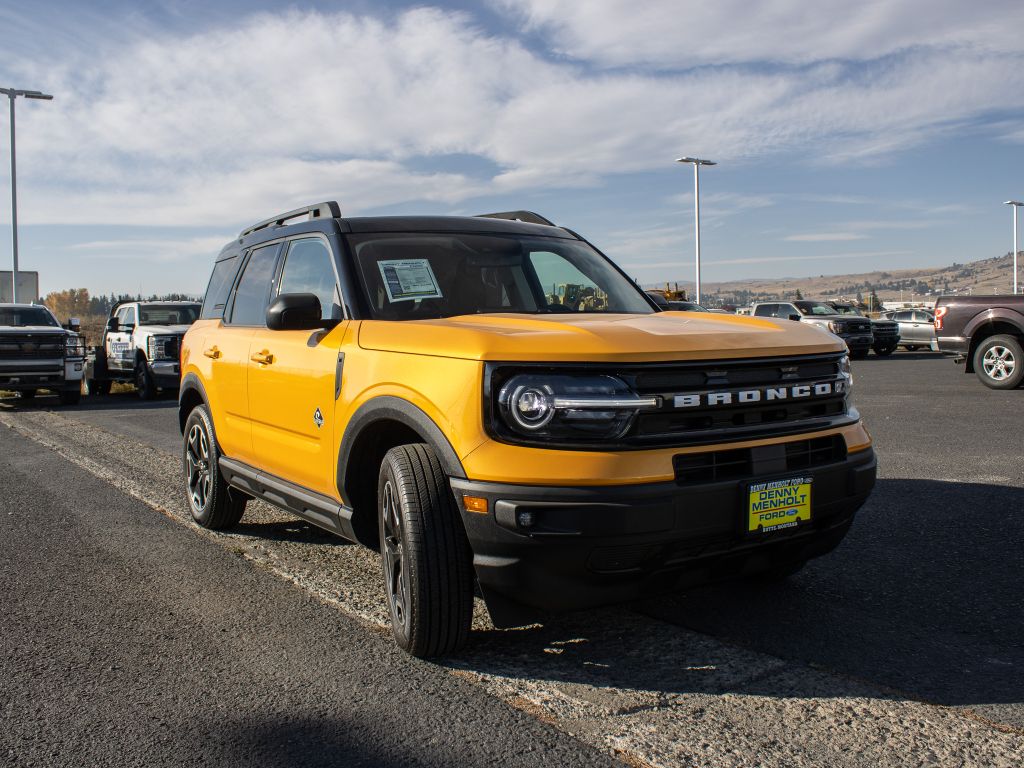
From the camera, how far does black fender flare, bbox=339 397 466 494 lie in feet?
11.0

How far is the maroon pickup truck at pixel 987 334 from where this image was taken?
47.9 ft

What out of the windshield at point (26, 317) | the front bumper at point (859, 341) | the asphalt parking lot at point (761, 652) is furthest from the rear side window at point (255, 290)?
the front bumper at point (859, 341)

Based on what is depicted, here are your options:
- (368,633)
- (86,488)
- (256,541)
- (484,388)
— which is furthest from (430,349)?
(86,488)

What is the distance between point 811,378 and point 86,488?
5.99 m

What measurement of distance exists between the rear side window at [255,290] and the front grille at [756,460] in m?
2.80

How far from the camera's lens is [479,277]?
466 centimetres

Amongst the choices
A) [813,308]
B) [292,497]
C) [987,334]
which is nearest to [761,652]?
[292,497]

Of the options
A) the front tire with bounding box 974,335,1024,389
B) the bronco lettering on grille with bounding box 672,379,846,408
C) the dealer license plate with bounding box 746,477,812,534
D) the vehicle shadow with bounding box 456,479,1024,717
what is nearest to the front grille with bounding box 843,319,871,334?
the front tire with bounding box 974,335,1024,389

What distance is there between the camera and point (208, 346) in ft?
19.2

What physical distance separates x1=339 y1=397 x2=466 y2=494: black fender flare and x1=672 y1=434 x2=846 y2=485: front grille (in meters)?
0.79

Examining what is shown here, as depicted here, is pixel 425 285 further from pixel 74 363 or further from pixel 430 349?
pixel 74 363

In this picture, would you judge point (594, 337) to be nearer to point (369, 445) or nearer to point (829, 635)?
point (369, 445)

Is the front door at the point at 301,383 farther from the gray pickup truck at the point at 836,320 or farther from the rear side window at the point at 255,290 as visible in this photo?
the gray pickup truck at the point at 836,320

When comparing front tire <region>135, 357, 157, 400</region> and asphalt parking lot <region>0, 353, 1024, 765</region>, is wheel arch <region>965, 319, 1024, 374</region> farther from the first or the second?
front tire <region>135, 357, 157, 400</region>
